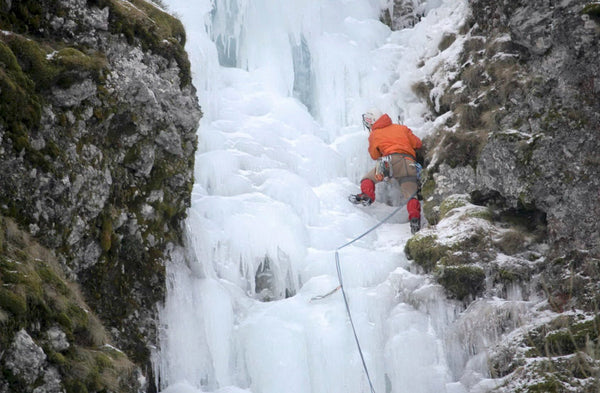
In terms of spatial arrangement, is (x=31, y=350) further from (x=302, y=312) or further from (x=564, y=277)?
(x=564, y=277)

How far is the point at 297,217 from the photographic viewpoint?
25.6ft

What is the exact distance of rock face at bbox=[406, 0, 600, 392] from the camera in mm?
5406

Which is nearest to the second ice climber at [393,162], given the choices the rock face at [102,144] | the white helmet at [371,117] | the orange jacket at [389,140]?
the orange jacket at [389,140]

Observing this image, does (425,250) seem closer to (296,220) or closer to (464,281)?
(464,281)

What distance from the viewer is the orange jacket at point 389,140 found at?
8508mm

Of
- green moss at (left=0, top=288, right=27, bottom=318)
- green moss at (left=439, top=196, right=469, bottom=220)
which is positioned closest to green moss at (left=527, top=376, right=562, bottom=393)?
green moss at (left=439, top=196, right=469, bottom=220)

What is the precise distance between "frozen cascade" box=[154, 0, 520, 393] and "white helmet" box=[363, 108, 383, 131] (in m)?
0.35

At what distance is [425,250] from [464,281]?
664 mm

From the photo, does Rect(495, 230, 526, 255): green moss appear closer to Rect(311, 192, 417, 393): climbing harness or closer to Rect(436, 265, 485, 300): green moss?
Rect(436, 265, 485, 300): green moss

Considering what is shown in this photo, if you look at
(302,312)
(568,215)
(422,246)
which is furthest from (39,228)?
(568,215)

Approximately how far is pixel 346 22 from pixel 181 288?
26.8ft

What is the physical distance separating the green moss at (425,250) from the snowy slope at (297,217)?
18 cm

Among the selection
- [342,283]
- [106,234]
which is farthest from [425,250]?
[106,234]

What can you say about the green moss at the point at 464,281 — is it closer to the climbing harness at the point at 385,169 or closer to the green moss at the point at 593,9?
the climbing harness at the point at 385,169
